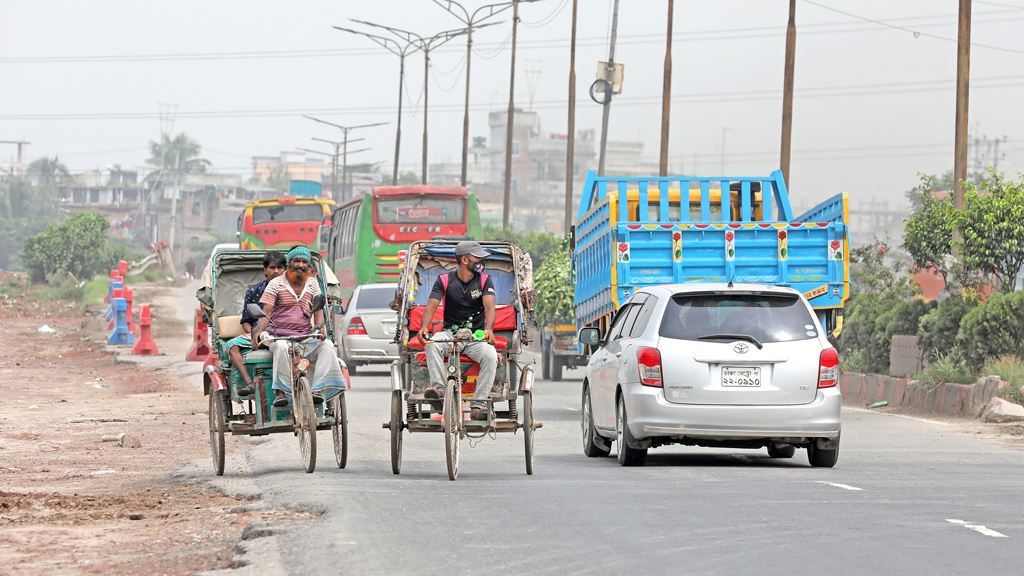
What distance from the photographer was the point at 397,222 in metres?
34.9

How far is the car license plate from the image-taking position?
11.1 metres

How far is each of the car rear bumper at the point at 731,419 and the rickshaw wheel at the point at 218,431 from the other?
11.0 ft

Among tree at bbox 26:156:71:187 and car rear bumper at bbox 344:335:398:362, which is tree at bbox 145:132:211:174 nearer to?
tree at bbox 26:156:71:187

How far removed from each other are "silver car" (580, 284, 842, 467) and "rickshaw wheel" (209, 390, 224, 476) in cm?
334

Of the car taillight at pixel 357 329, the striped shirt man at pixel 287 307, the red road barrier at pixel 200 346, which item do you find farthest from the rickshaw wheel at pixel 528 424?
the red road barrier at pixel 200 346

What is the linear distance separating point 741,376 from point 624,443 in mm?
1170

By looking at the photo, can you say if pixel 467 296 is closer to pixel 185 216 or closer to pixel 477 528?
pixel 477 528

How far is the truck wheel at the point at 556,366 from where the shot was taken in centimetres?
2762

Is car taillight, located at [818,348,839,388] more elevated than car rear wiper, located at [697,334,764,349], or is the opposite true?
car rear wiper, located at [697,334,764,349]

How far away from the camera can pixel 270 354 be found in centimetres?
1111

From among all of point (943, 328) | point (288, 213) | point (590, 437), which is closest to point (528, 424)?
point (590, 437)

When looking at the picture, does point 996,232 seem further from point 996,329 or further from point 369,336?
point 369,336

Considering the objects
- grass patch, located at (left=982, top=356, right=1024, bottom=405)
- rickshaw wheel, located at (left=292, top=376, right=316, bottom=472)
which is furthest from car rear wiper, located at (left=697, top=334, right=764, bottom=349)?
grass patch, located at (left=982, top=356, right=1024, bottom=405)

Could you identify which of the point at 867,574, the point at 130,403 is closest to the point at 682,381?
the point at 867,574
